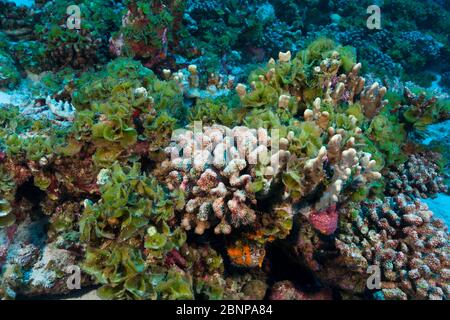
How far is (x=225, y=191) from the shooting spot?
3023 mm

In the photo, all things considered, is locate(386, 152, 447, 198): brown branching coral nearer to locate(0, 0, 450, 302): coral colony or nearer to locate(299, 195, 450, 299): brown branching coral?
locate(0, 0, 450, 302): coral colony

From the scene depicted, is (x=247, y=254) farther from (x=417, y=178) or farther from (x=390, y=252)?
(x=417, y=178)

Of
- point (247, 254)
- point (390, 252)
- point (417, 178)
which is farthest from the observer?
point (417, 178)

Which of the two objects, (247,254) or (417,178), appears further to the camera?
(417,178)

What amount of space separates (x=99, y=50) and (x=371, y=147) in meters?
5.29

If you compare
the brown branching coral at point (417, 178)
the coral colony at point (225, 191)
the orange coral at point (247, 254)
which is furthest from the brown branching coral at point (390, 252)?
the brown branching coral at point (417, 178)

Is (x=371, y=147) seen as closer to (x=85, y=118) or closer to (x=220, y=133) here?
(x=220, y=133)

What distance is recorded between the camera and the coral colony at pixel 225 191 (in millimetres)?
2967

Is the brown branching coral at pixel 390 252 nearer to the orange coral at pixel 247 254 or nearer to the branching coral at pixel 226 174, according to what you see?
A: the orange coral at pixel 247 254

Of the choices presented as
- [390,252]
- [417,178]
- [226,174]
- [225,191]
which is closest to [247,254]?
[225,191]

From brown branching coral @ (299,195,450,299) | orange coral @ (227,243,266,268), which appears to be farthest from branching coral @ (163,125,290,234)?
brown branching coral @ (299,195,450,299)

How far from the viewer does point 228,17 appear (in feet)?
27.9

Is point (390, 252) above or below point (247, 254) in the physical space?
below
